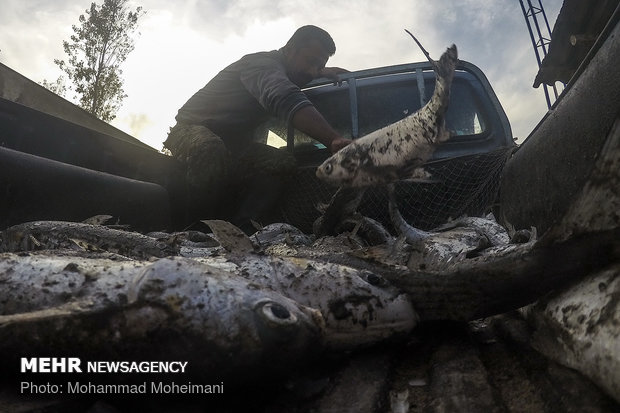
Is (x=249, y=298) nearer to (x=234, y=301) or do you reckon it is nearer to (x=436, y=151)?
(x=234, y=301)

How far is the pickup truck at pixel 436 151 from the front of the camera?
3.60 meters

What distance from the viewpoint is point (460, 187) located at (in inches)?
142

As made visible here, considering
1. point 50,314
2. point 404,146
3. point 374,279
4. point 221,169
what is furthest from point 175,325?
point 221,169

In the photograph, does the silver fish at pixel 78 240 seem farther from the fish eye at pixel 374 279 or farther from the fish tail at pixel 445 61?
the fish tail at pixel 445 61

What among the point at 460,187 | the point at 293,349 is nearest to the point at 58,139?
the point at 293,349

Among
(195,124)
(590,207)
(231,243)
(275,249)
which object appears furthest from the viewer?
(195,124)

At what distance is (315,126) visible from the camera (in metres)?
3.68

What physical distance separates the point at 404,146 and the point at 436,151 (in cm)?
151

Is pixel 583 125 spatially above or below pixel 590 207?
above

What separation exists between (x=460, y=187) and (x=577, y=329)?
2.71m

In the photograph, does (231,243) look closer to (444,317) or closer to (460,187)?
(444,317)

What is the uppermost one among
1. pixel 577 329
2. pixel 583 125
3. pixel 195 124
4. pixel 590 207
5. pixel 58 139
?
pixel 195 124

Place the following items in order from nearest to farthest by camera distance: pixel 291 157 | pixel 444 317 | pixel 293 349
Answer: pixel 293 349 < pixel 444 317 < pixel 291 157

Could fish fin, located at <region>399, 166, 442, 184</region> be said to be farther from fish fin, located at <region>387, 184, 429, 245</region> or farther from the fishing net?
the fishing net
